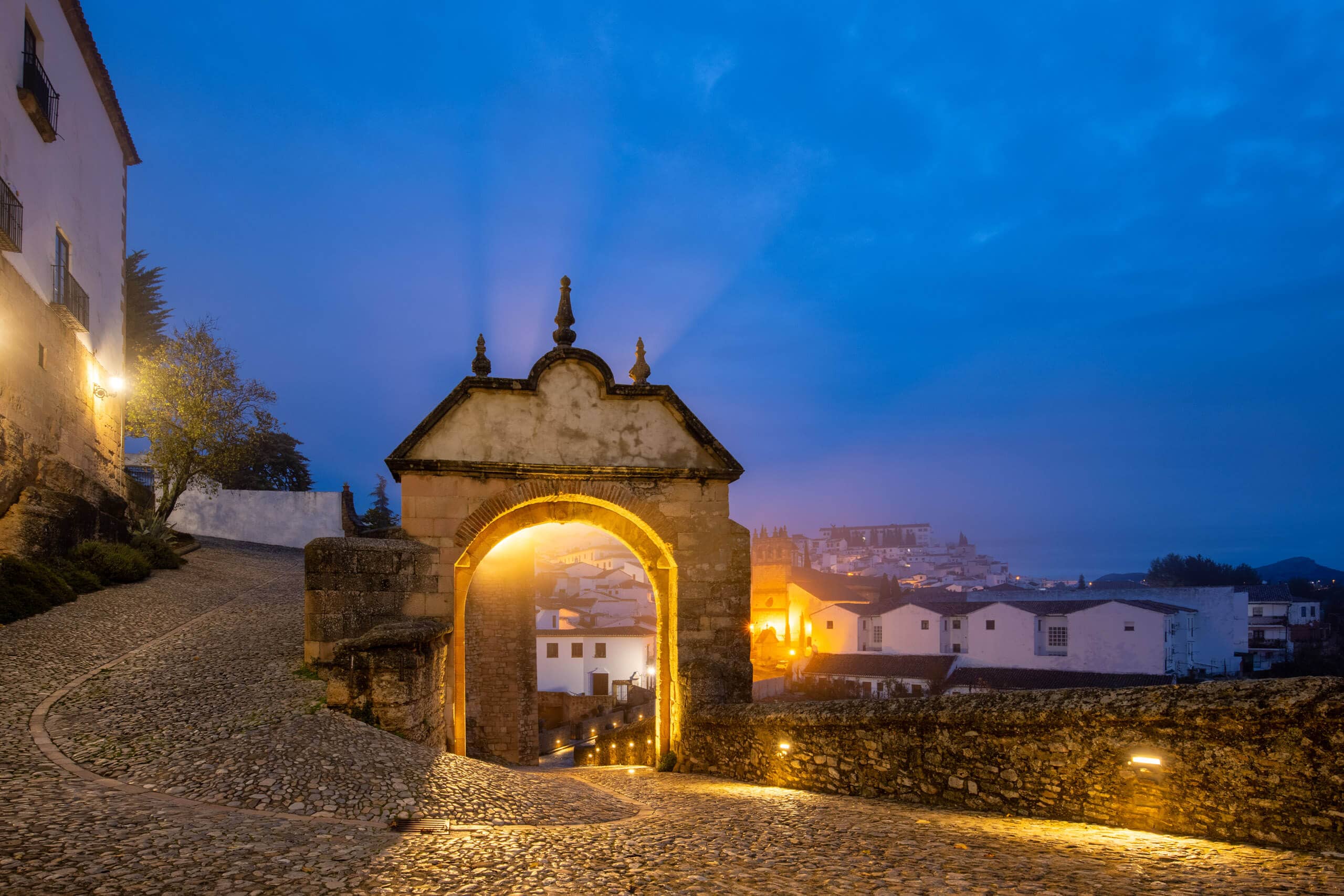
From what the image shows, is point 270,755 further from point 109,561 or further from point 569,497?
point 109,561

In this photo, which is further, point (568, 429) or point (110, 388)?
point (110, 388)

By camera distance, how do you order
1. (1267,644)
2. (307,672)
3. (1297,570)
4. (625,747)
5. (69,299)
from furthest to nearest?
(1297,570) → (1267,644) → (625,747) → (69,299) → (307,672)

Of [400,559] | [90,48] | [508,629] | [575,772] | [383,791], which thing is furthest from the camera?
[508,629]

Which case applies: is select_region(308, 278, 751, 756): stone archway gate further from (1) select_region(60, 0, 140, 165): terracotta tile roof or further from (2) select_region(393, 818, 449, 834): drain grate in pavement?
(1) select_region(60, 0, 140, 165): terracotta tile roof

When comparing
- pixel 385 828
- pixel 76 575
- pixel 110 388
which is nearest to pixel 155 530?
pixel 110 388

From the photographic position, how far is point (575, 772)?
38.5 ft

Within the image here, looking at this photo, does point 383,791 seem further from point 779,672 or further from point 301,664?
point 779,672

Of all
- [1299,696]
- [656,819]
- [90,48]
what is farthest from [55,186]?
[1299,696]

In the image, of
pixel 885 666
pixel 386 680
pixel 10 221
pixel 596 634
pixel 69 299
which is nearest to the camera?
pixel 386 680

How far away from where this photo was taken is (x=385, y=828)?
4.83 meters

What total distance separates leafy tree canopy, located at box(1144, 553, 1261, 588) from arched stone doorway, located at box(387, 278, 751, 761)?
6059 centimetres

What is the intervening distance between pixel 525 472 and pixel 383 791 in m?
5.11

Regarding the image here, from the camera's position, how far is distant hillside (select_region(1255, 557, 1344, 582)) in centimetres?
12544

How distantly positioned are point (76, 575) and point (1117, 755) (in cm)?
1463
